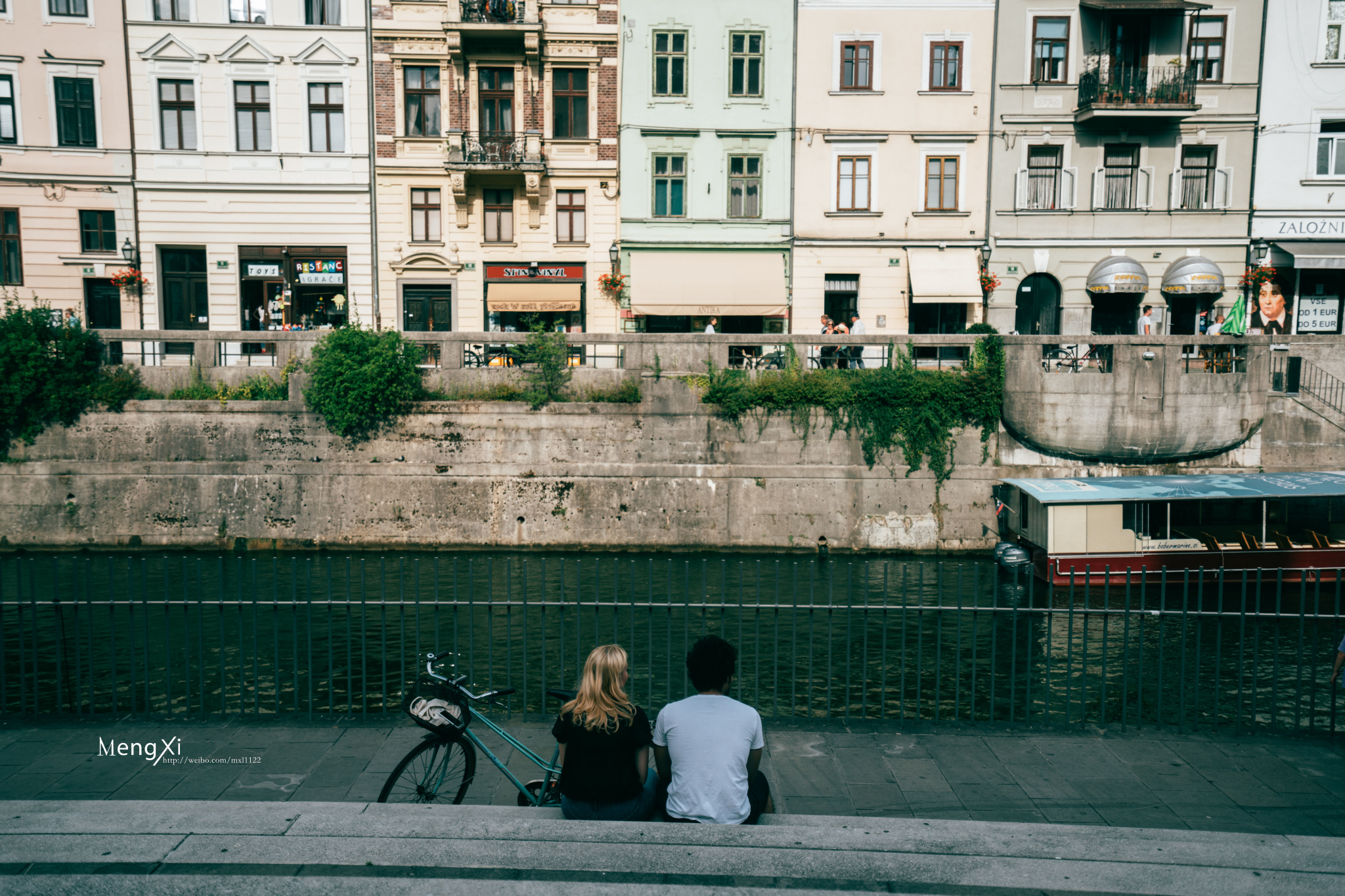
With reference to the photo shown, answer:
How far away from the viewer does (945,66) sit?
1047 inches

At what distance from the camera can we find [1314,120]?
26.3 m

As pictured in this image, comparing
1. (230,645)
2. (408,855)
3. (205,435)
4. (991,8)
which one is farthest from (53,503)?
(991,8)

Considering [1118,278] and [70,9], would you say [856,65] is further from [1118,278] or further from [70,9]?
[70,9]

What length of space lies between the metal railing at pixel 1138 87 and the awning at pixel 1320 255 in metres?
5.27

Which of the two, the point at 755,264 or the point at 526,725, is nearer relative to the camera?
the point at 526,725

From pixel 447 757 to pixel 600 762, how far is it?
4.68 ft

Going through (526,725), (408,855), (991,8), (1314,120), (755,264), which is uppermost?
(991,8)

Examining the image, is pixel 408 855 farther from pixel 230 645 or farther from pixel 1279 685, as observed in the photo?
pixel 1279 685

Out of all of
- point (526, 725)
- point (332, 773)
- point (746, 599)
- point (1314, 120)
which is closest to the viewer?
point (332, 773)

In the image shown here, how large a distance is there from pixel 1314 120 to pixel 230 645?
30.5 m

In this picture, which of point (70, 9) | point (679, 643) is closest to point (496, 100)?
point (70, 9)

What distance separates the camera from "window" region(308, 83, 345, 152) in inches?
1035

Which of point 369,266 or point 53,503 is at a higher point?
point 369,266

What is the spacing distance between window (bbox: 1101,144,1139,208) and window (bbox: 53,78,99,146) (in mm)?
28842
